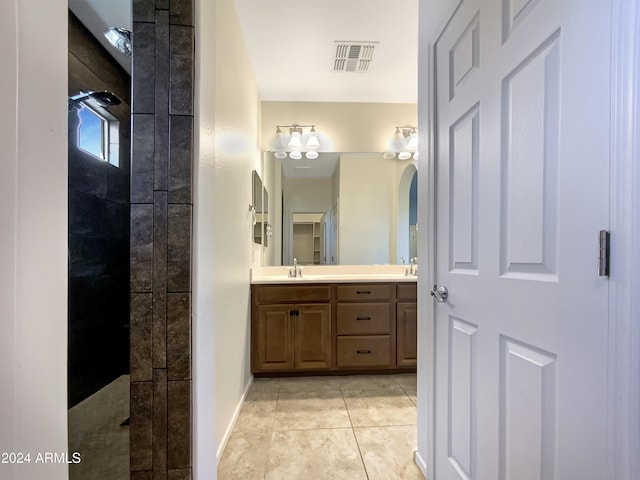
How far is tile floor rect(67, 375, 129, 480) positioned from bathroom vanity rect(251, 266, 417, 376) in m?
1.12

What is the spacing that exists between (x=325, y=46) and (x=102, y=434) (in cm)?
267

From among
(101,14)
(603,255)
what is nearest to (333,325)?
(603,255)

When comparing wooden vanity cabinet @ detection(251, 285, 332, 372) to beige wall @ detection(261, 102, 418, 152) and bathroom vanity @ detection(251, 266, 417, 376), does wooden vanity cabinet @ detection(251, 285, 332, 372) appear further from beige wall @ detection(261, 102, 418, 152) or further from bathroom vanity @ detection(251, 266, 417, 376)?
beige wall @ detection(261, 102, 418, 152)

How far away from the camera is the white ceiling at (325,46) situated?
187 cm

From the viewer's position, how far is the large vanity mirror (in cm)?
300

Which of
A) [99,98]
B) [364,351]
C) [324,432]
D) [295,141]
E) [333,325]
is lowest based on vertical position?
[324,432]

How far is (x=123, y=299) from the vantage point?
1.76 meters

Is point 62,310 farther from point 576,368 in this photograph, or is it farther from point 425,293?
point 425,293

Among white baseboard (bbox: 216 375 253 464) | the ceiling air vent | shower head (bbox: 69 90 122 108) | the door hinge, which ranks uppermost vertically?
the ceiling air vent

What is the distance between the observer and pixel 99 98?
73.1 inches

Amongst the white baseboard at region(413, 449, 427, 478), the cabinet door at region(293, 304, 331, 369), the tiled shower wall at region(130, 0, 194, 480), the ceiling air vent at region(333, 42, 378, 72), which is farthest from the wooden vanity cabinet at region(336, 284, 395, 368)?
the ceiling air vent at region(333, 42, 378, 72)

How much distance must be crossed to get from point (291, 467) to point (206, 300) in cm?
97

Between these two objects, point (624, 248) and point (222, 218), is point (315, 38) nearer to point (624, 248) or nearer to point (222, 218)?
point (222, 218)

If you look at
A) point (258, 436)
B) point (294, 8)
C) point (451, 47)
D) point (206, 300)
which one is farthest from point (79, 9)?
point (258, 436)
